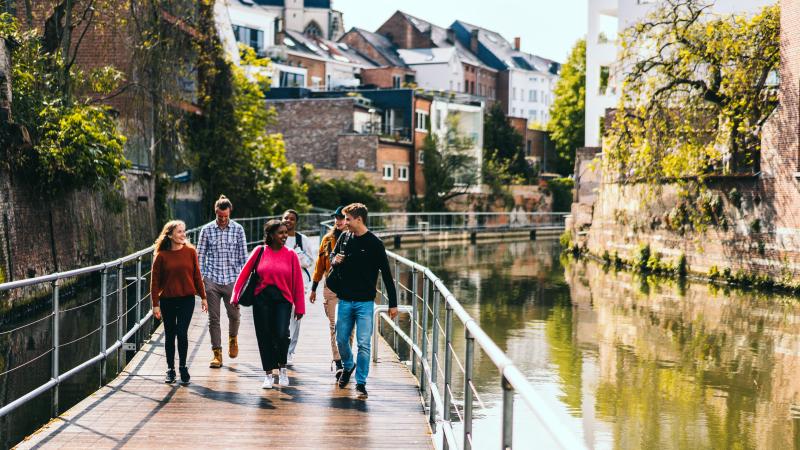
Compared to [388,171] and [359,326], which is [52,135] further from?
[388,171]

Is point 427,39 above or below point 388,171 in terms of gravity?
above

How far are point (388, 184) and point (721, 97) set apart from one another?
3016 centimetres

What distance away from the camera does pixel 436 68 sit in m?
89.0

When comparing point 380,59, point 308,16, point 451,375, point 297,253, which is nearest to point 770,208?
point 297,253

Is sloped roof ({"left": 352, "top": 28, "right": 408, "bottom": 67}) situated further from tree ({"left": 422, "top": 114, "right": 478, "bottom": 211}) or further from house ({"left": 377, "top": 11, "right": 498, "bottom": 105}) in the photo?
tree ({"left": 422, "top": 114, "right": 478, "bottom": 211})

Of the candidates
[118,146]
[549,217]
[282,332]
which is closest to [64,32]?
[118,146]

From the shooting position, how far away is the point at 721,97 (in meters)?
31.0

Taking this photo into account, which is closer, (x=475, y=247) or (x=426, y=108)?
(x=475, y=247)

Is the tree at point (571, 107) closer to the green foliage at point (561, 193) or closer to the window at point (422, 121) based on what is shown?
the green foliage at point (561, 193)

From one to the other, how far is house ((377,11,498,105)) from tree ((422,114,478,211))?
90.0 feet

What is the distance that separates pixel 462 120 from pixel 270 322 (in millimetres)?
61821

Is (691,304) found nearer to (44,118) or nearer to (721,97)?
(721,97)

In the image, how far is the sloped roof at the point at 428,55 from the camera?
8931 cm

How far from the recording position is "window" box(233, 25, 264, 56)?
67438 millimetres
